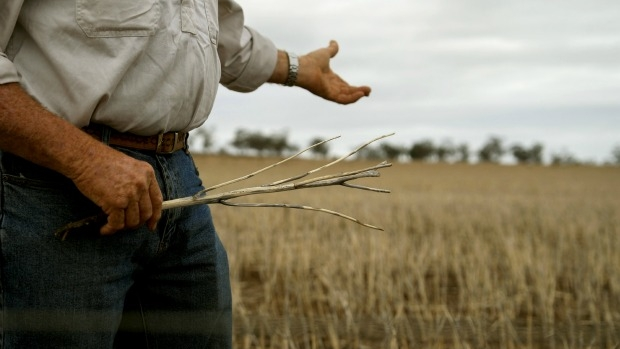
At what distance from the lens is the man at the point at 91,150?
1.35 metres

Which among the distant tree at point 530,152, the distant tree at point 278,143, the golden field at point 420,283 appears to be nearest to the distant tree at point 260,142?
the distant tree at point 278,143

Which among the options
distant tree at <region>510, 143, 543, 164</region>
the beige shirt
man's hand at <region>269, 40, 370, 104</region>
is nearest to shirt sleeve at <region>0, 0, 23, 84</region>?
the beige shirt

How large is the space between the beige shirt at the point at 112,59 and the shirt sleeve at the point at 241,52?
411 millimetres

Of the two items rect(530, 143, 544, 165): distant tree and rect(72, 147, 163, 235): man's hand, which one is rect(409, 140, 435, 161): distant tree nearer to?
rect(530, 143, 544, 165): distant tree

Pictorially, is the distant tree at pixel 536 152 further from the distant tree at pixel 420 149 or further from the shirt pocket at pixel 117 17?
the shirt pocket at pixel 117 17

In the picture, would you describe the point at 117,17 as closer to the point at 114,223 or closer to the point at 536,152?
the point at 114,223

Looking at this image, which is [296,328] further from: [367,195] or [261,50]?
[367,195]

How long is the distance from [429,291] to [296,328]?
164 centimetres

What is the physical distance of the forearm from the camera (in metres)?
1.30

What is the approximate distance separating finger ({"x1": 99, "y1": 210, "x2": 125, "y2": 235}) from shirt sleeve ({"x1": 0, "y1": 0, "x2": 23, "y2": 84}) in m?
0.31

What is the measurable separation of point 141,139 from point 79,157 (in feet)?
0.76

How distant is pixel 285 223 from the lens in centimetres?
775

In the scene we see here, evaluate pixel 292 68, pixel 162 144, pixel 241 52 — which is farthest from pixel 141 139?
pixel 292 68

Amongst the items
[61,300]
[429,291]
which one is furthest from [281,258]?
[61,300]
